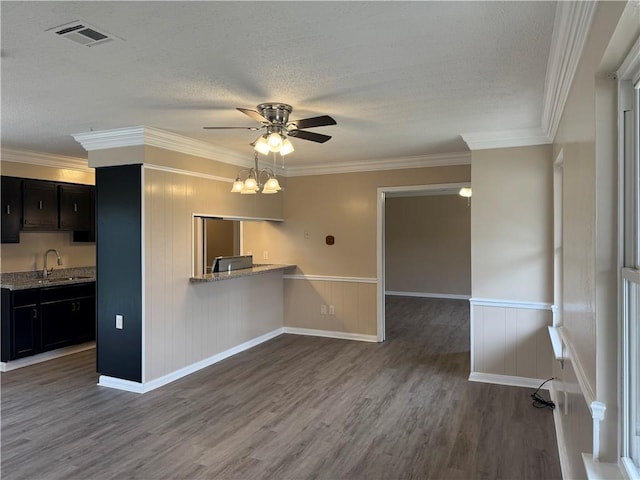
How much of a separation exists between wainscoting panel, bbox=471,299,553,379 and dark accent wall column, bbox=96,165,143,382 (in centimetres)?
332

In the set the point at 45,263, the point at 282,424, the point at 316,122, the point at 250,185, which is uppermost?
the point at 316,122

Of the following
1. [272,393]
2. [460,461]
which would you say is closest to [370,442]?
[460,461]

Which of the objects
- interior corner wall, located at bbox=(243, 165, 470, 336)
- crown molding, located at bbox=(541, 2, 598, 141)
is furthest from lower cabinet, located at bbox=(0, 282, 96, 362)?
crown molding, located at bbox=(541, 2, 598, 141)

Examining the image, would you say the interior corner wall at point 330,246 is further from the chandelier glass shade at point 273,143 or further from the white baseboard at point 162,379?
the chandelier glass shade at point 273,143

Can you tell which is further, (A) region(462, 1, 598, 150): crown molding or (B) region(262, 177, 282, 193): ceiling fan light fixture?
(B) region(262, 177, 282, 193): ceiling fan light fixture

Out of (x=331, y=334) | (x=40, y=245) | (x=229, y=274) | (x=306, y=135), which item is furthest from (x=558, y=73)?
(x=40, y=245)

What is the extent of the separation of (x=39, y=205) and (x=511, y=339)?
18.4ft

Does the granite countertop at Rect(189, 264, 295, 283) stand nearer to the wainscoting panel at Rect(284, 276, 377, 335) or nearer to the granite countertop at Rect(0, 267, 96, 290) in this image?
the wainscoting panel at Rect(284, 276, 377, 335)

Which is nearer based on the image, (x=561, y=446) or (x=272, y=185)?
(x=561, y=446)

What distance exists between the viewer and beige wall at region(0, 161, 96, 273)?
511 centimetres

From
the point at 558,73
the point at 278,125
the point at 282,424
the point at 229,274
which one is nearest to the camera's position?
the point at 558,73

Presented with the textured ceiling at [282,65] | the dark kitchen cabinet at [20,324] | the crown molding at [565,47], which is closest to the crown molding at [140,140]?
the textured ceiling at [282,65]

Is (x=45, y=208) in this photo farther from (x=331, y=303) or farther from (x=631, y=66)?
(x=631, y=66)

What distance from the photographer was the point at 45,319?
4.93 m
